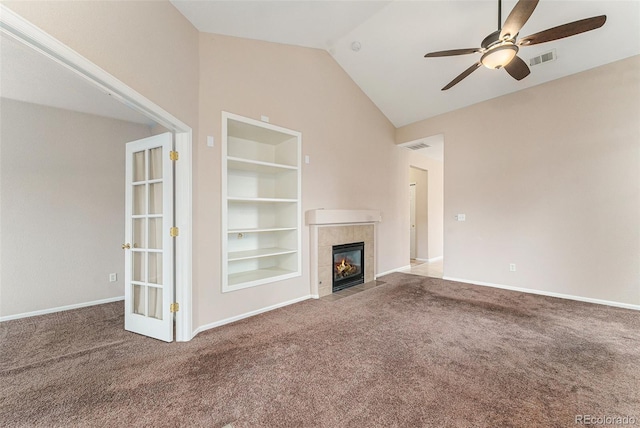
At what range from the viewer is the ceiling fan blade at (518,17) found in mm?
1877

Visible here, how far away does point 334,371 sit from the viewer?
6.40 feet

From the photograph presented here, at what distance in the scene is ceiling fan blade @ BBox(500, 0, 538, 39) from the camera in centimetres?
188

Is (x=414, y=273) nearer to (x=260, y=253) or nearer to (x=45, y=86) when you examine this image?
(x=260, y=253)

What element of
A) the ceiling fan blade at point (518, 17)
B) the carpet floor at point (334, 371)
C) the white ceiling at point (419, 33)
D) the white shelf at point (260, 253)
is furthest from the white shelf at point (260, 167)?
the ceiling fan blade at point (518, 17)

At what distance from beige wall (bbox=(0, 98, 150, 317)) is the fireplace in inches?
141

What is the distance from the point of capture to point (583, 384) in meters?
1.79

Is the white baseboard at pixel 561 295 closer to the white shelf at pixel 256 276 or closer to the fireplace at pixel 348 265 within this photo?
the fireplace at pixel 348 265

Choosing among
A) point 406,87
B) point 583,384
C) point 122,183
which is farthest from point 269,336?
point 406,87

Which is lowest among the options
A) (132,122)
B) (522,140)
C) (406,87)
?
(522,140)

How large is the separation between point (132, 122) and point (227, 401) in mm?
4545

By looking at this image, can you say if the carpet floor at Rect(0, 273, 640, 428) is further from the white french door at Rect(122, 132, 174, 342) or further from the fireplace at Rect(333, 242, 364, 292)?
the fireplace at Rect(333, 242, 364, 292)

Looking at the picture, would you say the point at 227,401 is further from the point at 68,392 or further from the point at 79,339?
the point at 79,339

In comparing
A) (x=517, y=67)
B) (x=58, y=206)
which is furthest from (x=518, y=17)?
(x=58, y=206)

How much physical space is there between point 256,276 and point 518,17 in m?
3.85
